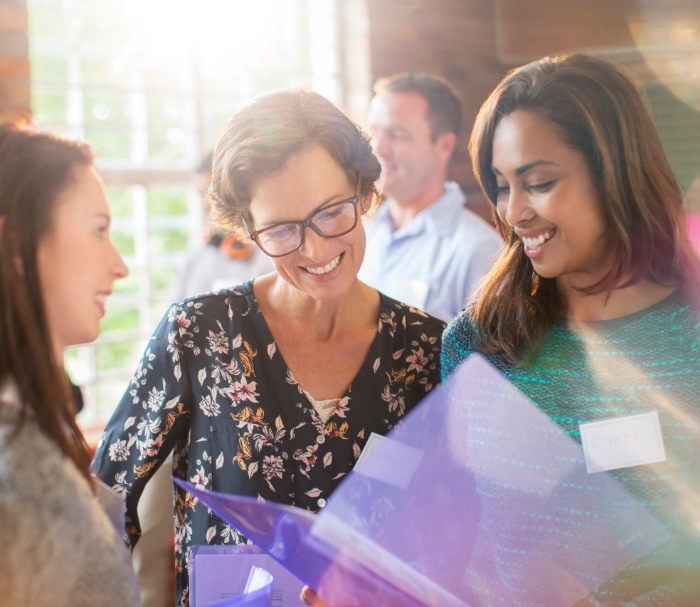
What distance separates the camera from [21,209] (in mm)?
981

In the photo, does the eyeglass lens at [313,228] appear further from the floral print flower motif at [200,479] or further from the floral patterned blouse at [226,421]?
the floral print flower motif at [200,479]

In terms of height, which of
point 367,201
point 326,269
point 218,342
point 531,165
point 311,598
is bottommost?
point 311,598

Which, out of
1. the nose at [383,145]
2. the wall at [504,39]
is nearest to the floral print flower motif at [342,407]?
the nose at [383,145]

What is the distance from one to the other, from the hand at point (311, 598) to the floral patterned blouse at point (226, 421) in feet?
0.84

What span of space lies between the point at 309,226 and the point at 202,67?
11.2 ft

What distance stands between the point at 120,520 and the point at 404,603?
1.57ft

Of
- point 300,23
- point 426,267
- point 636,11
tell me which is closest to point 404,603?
point 426,267

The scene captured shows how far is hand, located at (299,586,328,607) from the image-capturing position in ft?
3.94

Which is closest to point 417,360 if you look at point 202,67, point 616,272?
point 616,272

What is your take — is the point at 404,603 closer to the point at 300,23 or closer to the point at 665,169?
the point at 665,169

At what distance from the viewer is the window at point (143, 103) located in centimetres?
410

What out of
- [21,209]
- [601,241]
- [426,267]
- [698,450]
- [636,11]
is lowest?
[426,267]

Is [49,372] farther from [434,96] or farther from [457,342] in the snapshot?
[434,96]

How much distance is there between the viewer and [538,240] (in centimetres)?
134
